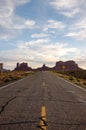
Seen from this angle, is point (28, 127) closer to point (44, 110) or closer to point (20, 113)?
point (20, 113)

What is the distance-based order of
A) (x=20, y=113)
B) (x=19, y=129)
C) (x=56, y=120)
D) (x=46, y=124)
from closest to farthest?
(x=19, y=129), (x=46, y=124), (x=56, y=120), (x=20, y=113)

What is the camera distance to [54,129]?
6.34 meters

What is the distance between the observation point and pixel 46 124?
270 inches

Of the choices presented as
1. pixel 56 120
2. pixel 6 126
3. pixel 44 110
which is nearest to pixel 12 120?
pixel 6 126

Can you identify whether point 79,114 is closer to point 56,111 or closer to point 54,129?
point 56,111

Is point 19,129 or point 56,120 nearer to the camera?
point 19,129

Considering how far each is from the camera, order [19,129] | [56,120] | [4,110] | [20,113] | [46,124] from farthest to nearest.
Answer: [4,110], [20,113], [56,120], [46,124], [19,129]

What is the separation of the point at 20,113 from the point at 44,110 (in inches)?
39.8

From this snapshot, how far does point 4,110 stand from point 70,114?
2343 millimetres

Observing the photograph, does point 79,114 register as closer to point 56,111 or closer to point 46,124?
point 56,111

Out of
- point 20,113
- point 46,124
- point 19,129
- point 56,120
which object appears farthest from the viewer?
point 20,113

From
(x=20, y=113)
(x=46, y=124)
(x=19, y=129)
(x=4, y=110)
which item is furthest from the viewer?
(x=4, y=110)

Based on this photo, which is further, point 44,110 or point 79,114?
point 44,110

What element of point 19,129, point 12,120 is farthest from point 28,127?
point 12,120
